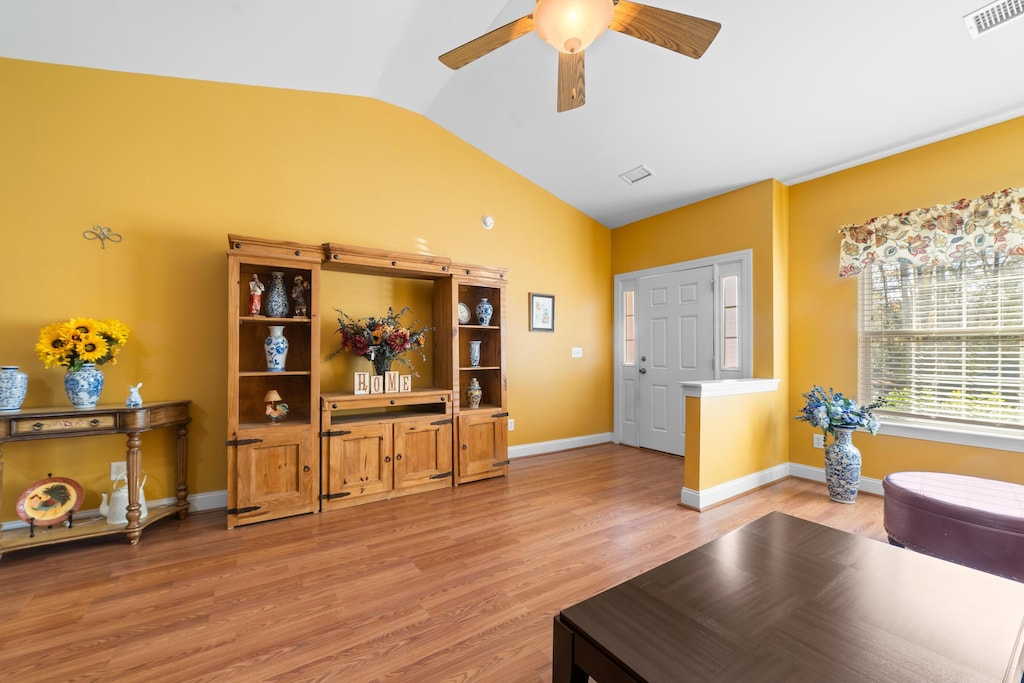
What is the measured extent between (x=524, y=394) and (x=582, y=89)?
317 centimetres

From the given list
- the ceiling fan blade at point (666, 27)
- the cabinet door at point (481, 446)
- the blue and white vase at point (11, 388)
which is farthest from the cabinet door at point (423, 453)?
the ceiling fan blade at point (666, 27)

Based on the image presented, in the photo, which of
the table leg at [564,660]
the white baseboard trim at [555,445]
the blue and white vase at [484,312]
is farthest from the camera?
the white baseboard trim at [555,445]

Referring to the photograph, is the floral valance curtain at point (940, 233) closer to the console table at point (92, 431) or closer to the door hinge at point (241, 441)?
the door hinge at point (241, 441)

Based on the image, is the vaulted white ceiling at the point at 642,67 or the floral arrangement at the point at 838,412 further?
the floral arrangement at the point at 838,412

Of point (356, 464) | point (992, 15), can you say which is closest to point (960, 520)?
point (992, 15)

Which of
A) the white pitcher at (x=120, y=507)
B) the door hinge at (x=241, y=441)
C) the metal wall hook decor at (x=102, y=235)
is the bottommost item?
the white pitcher at (x=120, y=507)

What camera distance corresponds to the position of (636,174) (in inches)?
162

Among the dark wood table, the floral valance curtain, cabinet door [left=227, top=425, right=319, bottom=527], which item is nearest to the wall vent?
the floral valance curtain

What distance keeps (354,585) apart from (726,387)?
2866 millimetres

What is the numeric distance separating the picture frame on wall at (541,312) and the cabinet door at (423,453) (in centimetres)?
160

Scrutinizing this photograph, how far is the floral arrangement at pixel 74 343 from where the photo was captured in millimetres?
2449

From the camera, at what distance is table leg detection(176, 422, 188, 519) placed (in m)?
2.93

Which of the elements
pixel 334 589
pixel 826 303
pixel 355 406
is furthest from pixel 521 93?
pixel 334 589

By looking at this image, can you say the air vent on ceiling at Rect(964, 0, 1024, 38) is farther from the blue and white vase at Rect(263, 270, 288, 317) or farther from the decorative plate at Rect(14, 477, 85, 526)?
the decorative plate at Rect(14, 477, 85, 526)
